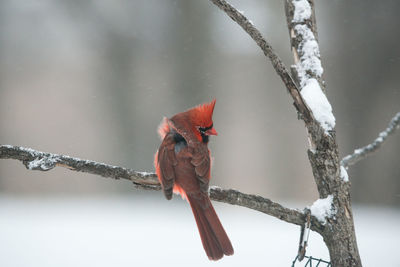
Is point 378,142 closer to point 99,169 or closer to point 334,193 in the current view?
point 334,193

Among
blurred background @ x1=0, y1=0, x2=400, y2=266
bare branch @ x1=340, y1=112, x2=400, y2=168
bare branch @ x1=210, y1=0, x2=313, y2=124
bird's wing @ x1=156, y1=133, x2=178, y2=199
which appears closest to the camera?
bare branch @ x1=210, y1=0, x2=313, y2=124

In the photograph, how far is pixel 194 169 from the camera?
239 cm

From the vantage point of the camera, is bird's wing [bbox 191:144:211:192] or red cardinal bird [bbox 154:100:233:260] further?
bird's wing [bbox 191:144:211:192]

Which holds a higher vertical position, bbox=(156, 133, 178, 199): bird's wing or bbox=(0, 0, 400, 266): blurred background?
bbox=(0, 0, 400, 266): blurred background

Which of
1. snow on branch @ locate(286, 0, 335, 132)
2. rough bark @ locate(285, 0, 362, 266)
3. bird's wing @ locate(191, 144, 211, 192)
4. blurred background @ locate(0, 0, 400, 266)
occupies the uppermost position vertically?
blurred background @ locate(0, 0, 400, 266)

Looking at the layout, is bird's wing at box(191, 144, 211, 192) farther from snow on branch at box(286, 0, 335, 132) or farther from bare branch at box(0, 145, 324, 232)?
snow on branch at box(286, 0, 335, 132)

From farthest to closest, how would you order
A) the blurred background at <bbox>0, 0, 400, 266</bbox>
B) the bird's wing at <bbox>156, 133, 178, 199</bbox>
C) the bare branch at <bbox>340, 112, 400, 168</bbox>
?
the blurred background at <bbox>0, 0, 400, 266</bbox>
the bird's wing at <bbox>156, 133, 178, 199</bbox>
the bare branch at <bbox>340, 112, 400, 168</bbox>

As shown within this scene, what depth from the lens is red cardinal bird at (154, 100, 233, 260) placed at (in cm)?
212

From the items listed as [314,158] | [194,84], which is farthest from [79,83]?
[314,158]

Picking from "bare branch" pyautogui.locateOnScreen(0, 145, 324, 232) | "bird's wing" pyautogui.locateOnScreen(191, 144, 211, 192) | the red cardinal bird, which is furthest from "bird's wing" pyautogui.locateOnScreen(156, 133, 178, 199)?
"bare branch" pyautogui.locateOnScreen(0, 145, 324, 232)

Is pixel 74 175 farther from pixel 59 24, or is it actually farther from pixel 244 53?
pixel 244 53

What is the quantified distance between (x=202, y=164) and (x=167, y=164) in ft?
0.65

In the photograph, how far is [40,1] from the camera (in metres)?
6.67

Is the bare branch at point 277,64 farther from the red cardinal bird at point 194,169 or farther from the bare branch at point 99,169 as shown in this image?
the red cardinal bird at point 194,169
